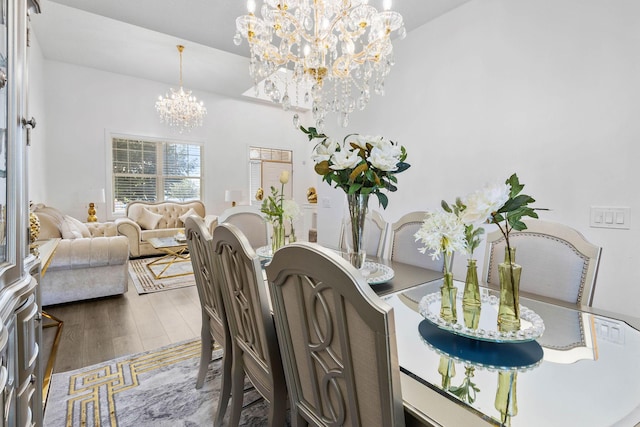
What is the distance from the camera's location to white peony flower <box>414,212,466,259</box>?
3.18 ft

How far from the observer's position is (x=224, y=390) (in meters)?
1.50

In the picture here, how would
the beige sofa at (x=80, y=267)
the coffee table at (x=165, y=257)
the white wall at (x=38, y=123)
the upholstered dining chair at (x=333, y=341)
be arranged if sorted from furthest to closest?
1. the coffee table at (x=165, y=257)
2. the white wall at (x=38, y=123)
3. the beige sofa at (x=80, y=267)
4. the upholstered dining chair at (x=333, y=341)

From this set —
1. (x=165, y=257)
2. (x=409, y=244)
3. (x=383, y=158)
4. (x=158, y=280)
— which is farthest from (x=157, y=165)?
(x=383, y=158)

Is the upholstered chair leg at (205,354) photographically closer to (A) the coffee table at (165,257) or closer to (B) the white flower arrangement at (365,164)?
(B) the white flower arrangement at (365,164)

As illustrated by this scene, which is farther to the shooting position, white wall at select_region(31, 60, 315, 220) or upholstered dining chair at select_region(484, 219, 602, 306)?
white wall at select_region(31, 60, 315, 220)

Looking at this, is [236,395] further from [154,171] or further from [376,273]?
[154,171]

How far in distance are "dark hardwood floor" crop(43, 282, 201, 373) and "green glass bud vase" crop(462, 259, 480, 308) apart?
7.07 ft

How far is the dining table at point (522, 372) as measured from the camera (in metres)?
0.65

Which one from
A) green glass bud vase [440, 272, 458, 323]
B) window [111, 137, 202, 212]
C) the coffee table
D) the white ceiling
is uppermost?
the white ceiling

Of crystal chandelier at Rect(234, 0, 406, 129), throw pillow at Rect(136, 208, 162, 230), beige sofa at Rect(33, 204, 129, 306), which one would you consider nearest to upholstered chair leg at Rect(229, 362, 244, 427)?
crystal chandelier at Rect(234, 0, 406, 129)

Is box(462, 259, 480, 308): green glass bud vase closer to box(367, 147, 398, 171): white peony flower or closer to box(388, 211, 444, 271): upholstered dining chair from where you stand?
box(367, 147, 398, 171): white peony flower

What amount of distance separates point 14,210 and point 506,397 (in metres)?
1.44

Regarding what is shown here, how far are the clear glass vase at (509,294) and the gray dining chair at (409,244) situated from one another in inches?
38.9

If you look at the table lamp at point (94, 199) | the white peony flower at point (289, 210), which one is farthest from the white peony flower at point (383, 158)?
the table lamp at point (94, 199)
